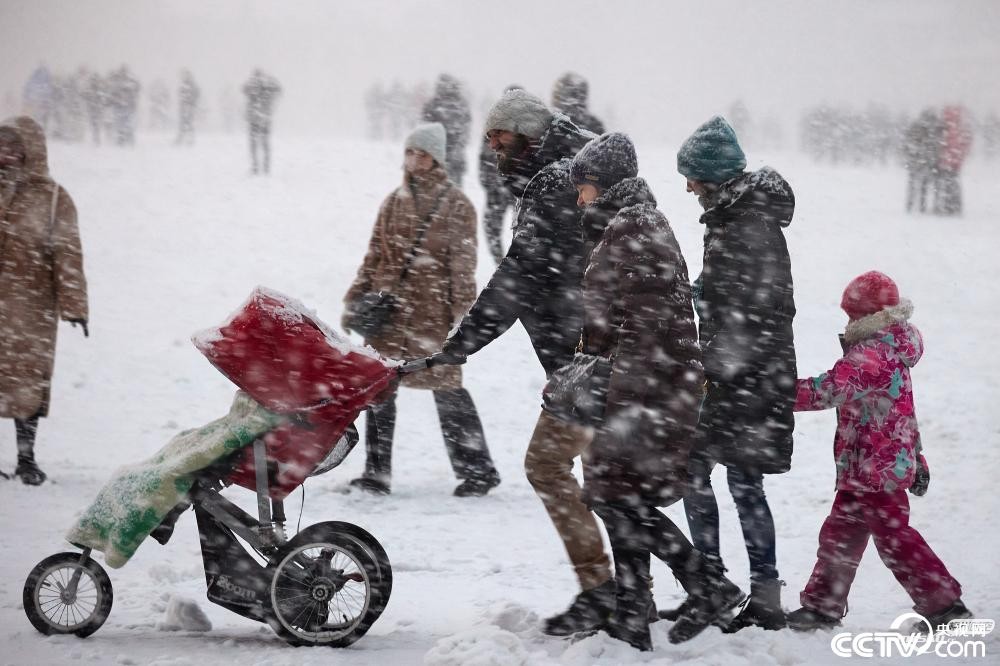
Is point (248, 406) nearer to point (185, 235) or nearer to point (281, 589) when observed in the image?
point (281, 589)

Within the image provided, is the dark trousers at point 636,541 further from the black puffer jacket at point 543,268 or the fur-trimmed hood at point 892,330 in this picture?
the fur-trimmed hood at point 892,330

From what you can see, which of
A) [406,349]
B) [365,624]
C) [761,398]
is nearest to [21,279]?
[406,349]

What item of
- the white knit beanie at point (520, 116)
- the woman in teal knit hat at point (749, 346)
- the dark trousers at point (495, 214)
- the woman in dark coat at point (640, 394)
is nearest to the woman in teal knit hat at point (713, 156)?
the woman in teal knit hat at point (749, 346)

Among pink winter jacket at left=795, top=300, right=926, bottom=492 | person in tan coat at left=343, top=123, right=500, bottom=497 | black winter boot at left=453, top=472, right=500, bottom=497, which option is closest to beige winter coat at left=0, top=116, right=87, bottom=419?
person in tan coat at left=343, top=123, right=500, bottom=497

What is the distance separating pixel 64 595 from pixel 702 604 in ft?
8.79

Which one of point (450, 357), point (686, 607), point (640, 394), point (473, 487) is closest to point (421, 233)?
point (473, 487)

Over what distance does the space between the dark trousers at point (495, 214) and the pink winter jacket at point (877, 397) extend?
6.69 meters

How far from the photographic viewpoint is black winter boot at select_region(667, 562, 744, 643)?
160 inches

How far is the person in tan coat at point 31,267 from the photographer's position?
6.91 m

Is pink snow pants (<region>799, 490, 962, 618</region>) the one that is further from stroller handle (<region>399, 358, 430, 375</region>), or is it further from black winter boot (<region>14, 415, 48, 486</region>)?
black winter boot (<region>14, 415, 48, 486</region>)

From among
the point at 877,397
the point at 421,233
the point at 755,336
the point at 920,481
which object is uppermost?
the point at 421,233

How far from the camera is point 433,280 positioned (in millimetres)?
6746

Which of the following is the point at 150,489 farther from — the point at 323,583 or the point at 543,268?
the point at 543,268

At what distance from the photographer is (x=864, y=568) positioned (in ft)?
18.4
